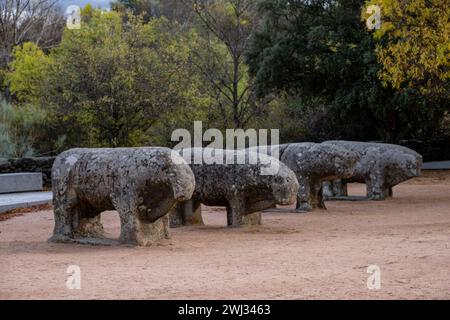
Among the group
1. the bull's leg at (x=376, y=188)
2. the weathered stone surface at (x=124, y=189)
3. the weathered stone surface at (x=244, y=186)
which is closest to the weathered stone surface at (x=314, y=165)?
the bull's leg at (x=376, y=188)

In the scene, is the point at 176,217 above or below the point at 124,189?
→ below

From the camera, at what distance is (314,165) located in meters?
17.5

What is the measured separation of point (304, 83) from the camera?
102 ft

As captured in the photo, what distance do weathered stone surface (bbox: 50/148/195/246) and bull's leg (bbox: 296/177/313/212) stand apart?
18.9 ft

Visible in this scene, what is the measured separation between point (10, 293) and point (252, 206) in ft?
21.7

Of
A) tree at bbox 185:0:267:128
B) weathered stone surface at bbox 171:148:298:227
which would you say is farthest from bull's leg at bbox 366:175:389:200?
tree at bbox 185:0:267:128

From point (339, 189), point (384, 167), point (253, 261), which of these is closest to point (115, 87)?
point (339, 189)

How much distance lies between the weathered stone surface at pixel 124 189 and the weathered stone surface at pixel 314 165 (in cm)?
571

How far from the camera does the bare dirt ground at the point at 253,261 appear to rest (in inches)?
325

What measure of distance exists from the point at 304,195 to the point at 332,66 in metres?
11.8

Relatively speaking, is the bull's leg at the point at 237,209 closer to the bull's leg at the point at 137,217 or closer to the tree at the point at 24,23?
the bull's leg at the point at 137,217

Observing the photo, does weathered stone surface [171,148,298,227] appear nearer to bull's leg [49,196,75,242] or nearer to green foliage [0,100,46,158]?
bull's leg [49,196,75,242]

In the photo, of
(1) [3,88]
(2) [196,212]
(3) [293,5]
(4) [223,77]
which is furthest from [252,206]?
(1) [3,88]

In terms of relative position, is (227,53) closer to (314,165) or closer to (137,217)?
(314,165)
